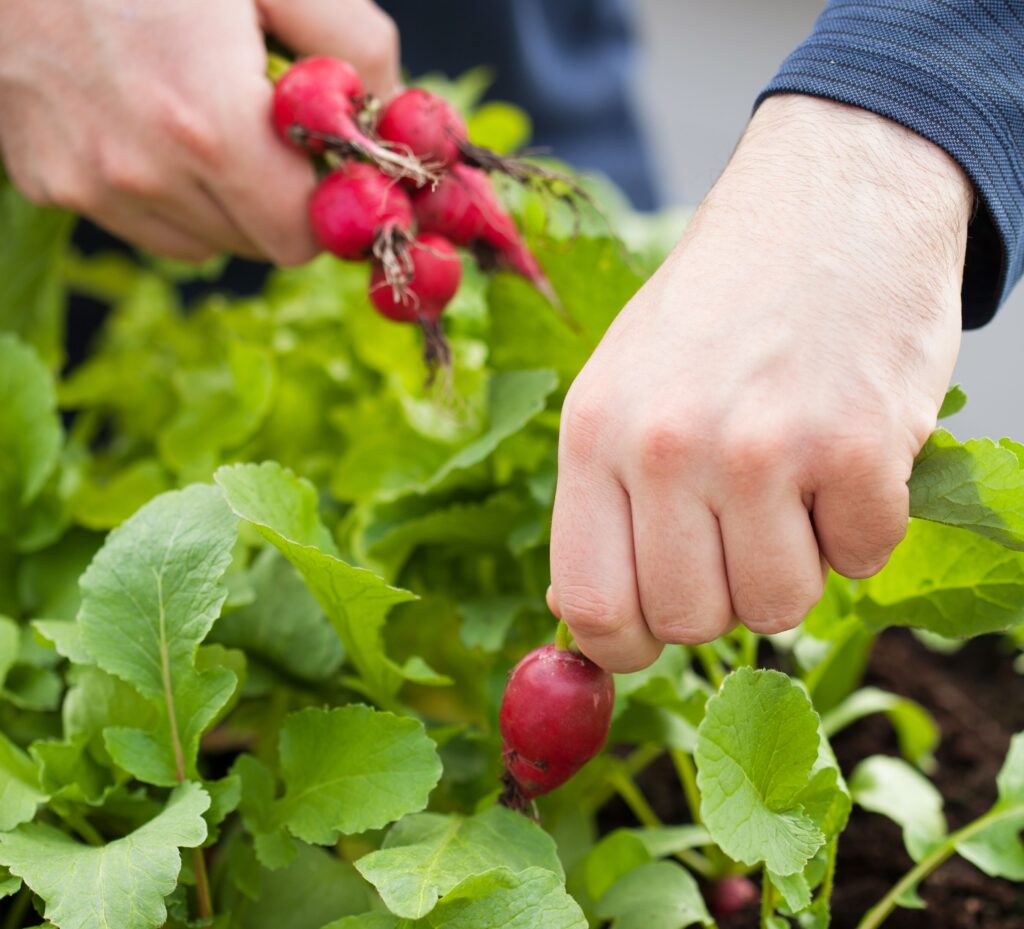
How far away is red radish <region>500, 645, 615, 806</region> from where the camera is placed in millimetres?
586

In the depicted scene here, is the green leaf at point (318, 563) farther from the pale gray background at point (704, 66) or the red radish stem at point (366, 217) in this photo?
the pale gray background at point (704, 66)

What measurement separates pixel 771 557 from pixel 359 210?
0.44m

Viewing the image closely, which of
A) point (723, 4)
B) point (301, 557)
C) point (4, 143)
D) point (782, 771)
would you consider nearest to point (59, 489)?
point (4, 143)

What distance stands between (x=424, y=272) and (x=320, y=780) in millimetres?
372

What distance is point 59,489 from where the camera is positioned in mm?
947

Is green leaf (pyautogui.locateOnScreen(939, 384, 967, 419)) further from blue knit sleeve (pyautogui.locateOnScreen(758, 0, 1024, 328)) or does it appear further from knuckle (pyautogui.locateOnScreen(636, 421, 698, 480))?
knuckle (pyautogui.locateOnScreen(636, 421, 698, 480))

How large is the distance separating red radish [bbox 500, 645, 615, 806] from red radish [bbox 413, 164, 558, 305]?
1.21ft

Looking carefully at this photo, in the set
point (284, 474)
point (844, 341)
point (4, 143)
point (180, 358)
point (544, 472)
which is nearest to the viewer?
point (844, 341)

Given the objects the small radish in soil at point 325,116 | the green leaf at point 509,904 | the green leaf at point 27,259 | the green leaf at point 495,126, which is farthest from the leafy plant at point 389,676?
the green leaf at point 495,126

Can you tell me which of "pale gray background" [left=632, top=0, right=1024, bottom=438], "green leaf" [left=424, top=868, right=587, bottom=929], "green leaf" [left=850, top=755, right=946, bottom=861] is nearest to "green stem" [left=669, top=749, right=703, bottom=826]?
"green leaf" [left=850, top=755, right=946, bottom=861]

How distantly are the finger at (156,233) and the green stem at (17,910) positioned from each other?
52 centimetres

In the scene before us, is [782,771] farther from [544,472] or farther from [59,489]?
[59,489]

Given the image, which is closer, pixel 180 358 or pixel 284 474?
pixel 284 474

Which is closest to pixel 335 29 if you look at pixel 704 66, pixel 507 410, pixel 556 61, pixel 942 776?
pixel 507 410
